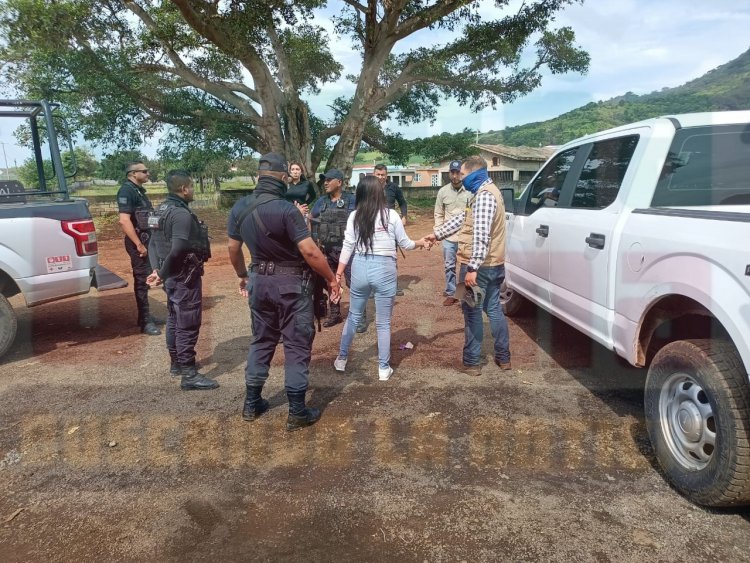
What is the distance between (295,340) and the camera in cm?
333

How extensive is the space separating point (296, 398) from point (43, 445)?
163 centimetres

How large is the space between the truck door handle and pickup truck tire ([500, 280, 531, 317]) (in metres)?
2.22

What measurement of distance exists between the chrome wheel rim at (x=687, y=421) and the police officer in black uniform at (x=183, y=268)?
314 centimetres

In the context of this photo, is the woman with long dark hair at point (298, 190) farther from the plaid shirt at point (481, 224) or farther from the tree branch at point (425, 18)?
the tree branch at point (425, 18)

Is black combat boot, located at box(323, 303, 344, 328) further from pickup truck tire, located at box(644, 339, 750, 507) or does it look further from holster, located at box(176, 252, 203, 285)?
pickup truck tire, located at box(644, 339, 750, 507)

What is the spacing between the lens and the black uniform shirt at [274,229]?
3.18m

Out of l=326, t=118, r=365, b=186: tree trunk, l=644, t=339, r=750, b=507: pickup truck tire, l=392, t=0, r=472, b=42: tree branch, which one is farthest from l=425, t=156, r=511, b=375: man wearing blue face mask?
l=326, t=118, r=365, b=186: tree trunk

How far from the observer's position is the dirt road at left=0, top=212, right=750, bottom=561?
226 cm

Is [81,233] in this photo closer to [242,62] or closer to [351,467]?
[351,467]

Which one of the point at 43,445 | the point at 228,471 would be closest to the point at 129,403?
the point at 43,445

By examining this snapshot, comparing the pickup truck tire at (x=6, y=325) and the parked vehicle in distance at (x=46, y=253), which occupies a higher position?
the parked vehicle in distance at (x=46, y=253)

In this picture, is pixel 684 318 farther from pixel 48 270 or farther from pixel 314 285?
pixel 48 270

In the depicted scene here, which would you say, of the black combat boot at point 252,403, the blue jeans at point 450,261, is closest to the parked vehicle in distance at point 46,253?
the black combat boot at point 252,403

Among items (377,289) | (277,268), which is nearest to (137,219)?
(277,268)
